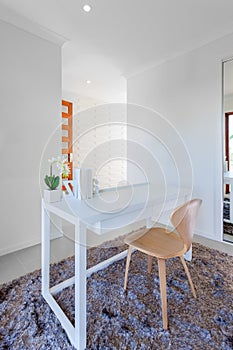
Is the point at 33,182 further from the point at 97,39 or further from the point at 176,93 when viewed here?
the point at 176,93

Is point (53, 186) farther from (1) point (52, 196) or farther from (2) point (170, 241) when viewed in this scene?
(2) point (170, 241)

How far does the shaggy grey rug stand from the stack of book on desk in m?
0.71

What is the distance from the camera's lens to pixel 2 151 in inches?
77.1

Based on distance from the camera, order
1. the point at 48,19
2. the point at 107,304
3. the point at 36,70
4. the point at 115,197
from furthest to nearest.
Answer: the point at 36,70
the point at 48,19
the point at 115,197
the point at 107,304

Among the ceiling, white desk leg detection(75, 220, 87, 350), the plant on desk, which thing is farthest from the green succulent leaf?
Result: the ceiling

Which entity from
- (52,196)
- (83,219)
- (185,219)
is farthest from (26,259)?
(185,219)

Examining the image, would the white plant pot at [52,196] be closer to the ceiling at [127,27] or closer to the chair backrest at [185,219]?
the chair backrest at [185,219]

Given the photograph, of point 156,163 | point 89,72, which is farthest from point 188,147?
point 89,72

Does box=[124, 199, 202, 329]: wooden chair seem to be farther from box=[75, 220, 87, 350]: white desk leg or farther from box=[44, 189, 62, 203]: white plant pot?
box=[44, 189, 62, 203]: white plant pot

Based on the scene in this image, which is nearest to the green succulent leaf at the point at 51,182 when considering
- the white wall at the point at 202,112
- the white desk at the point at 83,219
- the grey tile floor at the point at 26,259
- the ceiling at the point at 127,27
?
the white desk at the point at 83,219

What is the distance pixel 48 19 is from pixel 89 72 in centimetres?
119

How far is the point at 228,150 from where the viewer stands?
2.21 meters

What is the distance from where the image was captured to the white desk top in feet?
3.41

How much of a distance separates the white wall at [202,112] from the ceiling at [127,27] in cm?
17
